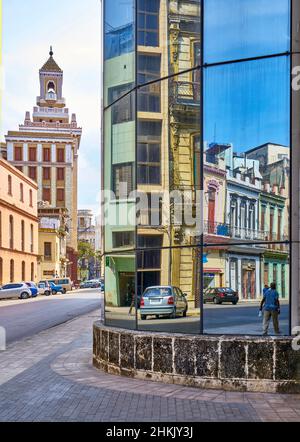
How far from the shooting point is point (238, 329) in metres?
9.08

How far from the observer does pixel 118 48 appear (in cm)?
1170

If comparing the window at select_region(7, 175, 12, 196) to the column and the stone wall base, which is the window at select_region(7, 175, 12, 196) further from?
the column

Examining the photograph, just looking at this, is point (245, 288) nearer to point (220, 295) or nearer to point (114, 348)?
point (220, 295)

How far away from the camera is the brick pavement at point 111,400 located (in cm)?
724

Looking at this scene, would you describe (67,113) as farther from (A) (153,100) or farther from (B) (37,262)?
(A) (153,100)

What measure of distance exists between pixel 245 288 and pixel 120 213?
3102 millimetres

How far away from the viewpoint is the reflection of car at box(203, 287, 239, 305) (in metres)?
9.41

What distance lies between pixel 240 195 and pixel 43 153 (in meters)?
83.6

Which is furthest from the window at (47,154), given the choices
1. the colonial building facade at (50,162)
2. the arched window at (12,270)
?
the arched window at (12,270)

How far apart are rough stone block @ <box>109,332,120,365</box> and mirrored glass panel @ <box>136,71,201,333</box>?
0.52 metres

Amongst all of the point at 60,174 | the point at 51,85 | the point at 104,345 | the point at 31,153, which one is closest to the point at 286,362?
the point at 104,345

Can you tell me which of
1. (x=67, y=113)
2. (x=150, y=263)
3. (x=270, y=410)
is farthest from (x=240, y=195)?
(x=67, y=113)

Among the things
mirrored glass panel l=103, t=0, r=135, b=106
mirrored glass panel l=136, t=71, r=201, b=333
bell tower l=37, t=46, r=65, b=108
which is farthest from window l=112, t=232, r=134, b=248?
bell tower l=37, t=46, r=65, b=108

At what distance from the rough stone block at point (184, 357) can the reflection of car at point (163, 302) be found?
2.10 feet
